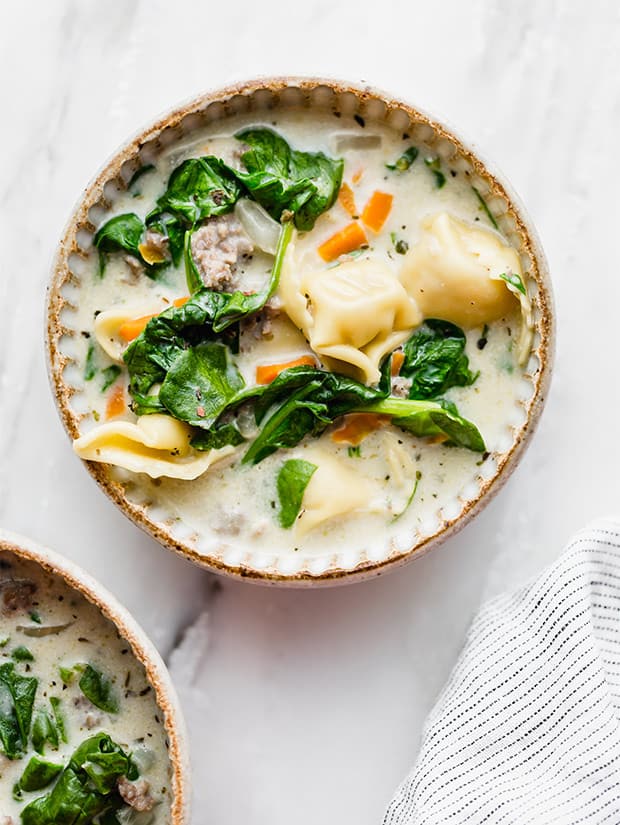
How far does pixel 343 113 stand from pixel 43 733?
1613 mm

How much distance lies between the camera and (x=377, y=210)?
290cm

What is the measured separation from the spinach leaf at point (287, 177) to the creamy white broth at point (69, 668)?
3.35 ft

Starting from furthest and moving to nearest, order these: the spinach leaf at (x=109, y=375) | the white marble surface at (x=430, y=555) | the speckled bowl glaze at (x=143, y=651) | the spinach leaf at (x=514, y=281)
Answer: the white marble surface at (x=430, y=555), the spinach leaf at (x=109, y=375), the spinach leaf at (x=514, y=281), the speckled bowl glaze at (x=143, y=651)

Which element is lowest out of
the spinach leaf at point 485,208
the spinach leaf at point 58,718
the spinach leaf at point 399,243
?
the spinach leaf at point 58,718

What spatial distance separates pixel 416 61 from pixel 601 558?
1.32m

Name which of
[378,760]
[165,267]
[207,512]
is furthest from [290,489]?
[378,760]

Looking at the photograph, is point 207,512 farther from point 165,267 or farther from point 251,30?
point 251,30

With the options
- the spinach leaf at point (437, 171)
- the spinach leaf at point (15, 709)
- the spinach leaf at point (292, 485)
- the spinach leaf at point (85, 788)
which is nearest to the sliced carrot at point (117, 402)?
the spinach leaf at point (292, 485)

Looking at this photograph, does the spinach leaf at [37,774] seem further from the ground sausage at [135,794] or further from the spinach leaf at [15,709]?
the ground sausage at [135,794]

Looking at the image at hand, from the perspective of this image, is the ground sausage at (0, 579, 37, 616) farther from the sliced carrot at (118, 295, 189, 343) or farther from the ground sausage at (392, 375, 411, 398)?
the ground sausage at (392, 375, 411, 398)

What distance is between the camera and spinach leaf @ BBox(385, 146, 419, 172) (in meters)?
2.91

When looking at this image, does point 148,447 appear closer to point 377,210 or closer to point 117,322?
point 117,322

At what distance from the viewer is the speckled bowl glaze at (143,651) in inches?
107

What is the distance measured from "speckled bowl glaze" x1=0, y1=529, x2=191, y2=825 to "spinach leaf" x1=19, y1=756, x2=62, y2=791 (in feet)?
1.04
